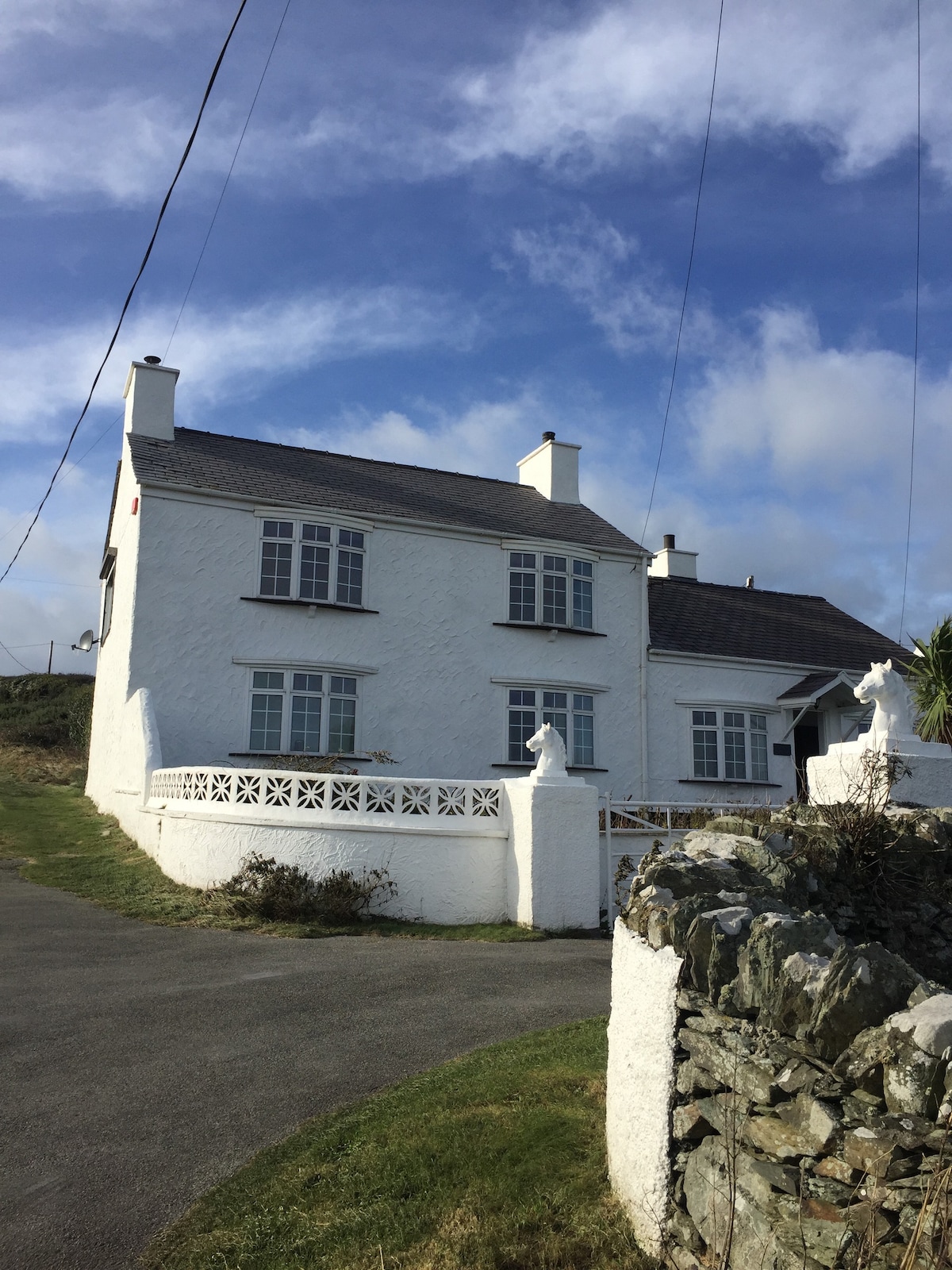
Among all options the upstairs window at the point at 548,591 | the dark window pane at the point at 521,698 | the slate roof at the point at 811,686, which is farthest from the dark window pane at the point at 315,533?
the slate roof at the point at 811,686

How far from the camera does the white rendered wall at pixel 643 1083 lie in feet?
14.4

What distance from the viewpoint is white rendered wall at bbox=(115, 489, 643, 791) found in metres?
18.7

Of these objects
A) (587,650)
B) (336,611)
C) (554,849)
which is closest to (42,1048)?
(554,849)

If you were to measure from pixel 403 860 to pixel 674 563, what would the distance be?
1800cm

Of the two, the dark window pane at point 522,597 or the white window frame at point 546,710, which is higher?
the dark window pane at point 522,597

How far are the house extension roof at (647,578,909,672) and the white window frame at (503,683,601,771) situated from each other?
255 cm

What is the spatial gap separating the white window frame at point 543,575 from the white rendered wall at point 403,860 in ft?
26.6

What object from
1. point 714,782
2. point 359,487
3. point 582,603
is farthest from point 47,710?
A: point 714,782

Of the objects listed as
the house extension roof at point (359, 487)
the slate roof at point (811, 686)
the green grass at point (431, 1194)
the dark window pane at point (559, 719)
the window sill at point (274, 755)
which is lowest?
the green grass at point (431, 1194)

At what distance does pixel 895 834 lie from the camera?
736 centimetres

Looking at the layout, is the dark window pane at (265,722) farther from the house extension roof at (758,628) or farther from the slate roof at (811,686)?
the slate roof at (811,686)

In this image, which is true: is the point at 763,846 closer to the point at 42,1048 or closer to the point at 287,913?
the point at 42,1048

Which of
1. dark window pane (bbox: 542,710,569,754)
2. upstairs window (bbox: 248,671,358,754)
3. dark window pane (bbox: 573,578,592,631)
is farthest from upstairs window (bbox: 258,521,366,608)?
dark window pane (bbox: 573,578,592,631)

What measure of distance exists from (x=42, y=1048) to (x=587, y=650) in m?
16.0
